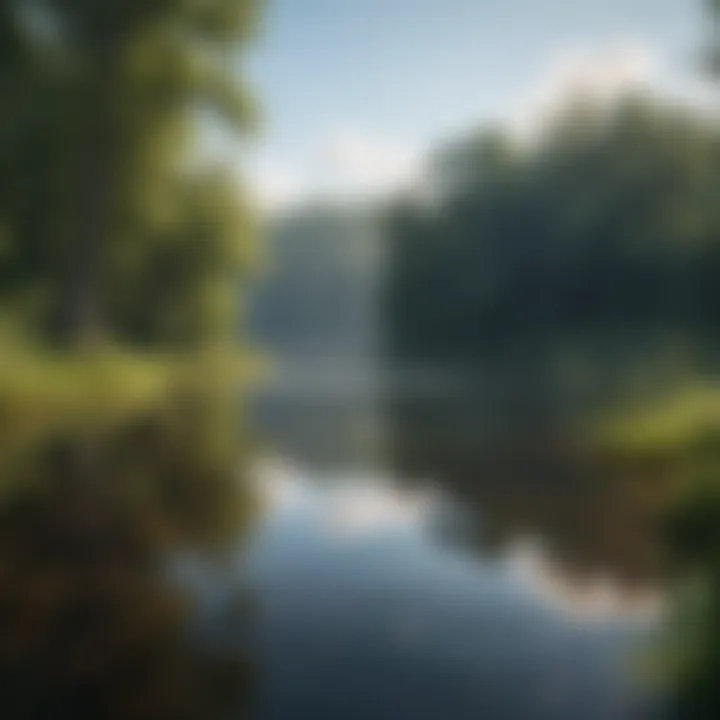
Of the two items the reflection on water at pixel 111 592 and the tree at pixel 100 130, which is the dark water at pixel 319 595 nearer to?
the reflection on water at pixel 111 592

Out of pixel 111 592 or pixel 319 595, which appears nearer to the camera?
pixel 111 592

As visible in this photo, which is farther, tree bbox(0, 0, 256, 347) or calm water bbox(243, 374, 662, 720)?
tree bbox(0, 0, 256, 347)

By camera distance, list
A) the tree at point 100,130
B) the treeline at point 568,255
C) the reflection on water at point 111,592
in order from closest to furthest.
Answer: the reflection on water at point 111,592, the tree at point 100,130, the treeline at point 568,255

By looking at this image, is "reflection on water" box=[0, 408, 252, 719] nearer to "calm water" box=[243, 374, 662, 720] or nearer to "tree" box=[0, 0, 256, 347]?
"calm water" box=[243, 374, 662, 720]

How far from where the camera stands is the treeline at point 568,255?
1211 cm

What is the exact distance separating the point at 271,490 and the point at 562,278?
1187 cm

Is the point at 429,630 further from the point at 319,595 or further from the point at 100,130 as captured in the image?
the point at 100,130

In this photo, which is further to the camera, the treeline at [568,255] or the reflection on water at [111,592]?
the treeline at [568,255]

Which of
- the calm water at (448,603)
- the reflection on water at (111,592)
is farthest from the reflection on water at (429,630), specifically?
the reflection on water at (111,592)

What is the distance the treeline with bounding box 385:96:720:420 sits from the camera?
12.1 m

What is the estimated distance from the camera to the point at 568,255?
16.5 meters

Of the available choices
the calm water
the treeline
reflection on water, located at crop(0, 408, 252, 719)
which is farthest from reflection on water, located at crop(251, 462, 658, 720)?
the treeline

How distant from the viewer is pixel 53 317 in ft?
35.8

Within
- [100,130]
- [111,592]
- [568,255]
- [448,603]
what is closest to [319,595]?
[448,603]
